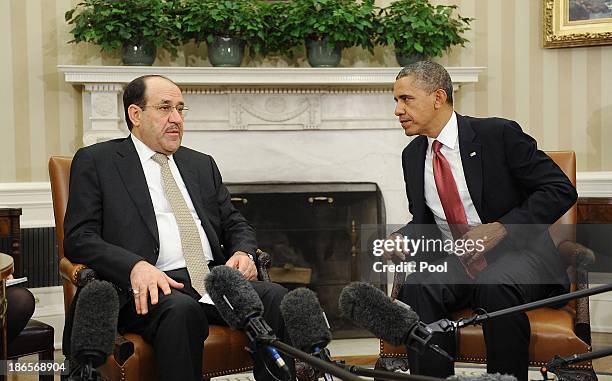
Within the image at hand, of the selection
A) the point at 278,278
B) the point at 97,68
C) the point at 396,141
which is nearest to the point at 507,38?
the point at 396,141

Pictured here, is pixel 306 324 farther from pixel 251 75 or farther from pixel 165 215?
pixel 251 75

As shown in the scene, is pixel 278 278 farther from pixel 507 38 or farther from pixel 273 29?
pixel 507 38

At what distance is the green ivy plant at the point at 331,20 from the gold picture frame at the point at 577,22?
120cm

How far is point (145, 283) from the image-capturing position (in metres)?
2.69

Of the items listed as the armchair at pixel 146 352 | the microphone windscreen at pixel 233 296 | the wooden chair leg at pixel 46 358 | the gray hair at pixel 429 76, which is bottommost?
the wooden chair leg at pixel 46 358

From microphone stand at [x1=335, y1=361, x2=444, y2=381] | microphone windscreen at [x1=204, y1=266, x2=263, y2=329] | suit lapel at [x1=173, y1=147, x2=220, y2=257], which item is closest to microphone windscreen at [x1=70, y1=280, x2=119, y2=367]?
microphone windscreen at [x1=204, y1=266, x2=263, y2=329]

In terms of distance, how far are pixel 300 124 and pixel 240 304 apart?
3534mm

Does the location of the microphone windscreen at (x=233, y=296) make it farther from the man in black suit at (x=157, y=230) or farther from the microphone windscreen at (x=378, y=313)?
the man in black suit at (x=157, y=230)

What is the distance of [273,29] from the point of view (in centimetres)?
481

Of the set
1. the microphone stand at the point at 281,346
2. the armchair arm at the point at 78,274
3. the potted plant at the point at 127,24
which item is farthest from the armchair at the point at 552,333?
the potted plant at the point at 127,24

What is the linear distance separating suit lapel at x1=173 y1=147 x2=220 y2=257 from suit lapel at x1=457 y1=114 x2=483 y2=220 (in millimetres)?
988

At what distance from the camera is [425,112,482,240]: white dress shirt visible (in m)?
3.11

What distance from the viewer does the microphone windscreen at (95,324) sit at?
1.60 m

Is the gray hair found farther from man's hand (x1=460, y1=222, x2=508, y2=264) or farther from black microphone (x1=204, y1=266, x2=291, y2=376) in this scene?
black microphone (x1=204, y1=266, x2=291, y2=376)
